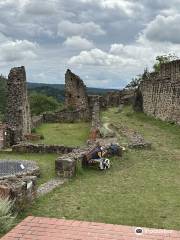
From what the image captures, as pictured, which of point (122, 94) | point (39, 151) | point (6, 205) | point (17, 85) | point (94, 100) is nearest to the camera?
point (6, 205)

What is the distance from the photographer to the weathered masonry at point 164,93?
80.5ft

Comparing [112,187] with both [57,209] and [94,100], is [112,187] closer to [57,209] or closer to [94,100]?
[57,209]

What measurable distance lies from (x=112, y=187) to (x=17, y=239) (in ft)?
12.5

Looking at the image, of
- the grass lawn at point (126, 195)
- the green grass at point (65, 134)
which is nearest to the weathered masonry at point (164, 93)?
the green grass at point (65, 134)

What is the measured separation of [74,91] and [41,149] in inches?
727

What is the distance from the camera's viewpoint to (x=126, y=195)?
1052 centimetres

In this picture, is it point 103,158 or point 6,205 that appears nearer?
point 6,205

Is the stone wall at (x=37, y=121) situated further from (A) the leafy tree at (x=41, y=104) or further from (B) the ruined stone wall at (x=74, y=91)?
(A) the leafy tree at (x=41, y=104)

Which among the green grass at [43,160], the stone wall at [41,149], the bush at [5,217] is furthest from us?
the stone wall at [41,149]

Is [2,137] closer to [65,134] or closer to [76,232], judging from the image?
[65,134]

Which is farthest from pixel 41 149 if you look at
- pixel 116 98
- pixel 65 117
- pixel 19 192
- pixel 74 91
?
pixel 116 98

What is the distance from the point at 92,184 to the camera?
1157 cm

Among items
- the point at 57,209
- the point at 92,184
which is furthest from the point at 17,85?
the point at 57,209

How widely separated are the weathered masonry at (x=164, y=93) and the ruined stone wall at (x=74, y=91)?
4.86m
